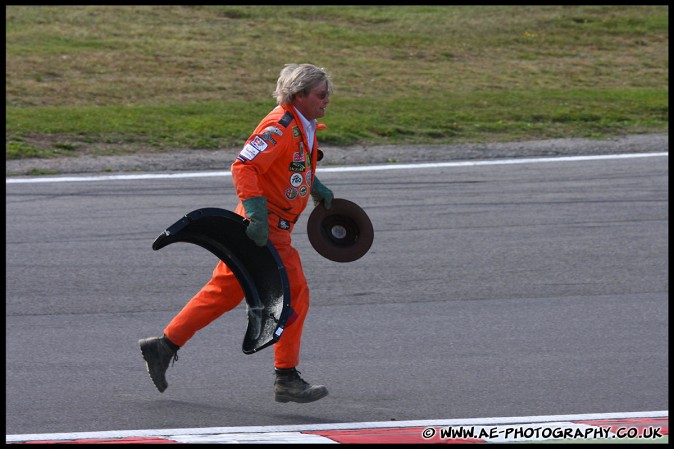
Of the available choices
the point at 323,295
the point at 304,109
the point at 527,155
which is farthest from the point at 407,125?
the point at 304,109

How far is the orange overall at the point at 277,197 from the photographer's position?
17.7 ft

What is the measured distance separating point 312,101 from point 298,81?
0.12m

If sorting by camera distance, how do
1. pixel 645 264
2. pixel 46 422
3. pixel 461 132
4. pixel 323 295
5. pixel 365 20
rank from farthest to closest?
pixel 365 20, pixel 461 132, pixel 645 264, pixel 323 295, pixel 46 422

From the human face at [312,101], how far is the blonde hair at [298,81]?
0.7 inches

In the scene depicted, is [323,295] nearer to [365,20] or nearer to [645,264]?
[645,264]

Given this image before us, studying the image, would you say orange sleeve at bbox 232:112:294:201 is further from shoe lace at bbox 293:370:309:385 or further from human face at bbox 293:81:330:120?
shoe lace at bbox 293:370:309:385

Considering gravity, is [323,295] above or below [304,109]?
below

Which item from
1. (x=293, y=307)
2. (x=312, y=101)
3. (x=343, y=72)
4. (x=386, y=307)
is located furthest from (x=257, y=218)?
(x=343, y=72)

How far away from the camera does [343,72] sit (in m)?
19.4

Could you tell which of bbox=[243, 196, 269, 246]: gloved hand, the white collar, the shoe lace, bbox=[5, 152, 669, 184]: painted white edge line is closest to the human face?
the white collar

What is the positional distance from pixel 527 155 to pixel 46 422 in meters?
8.34

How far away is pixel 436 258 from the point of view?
8.56 m

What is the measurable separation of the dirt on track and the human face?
21.1 feet

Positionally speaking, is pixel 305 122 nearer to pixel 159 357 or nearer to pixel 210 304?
pixel 210 304
